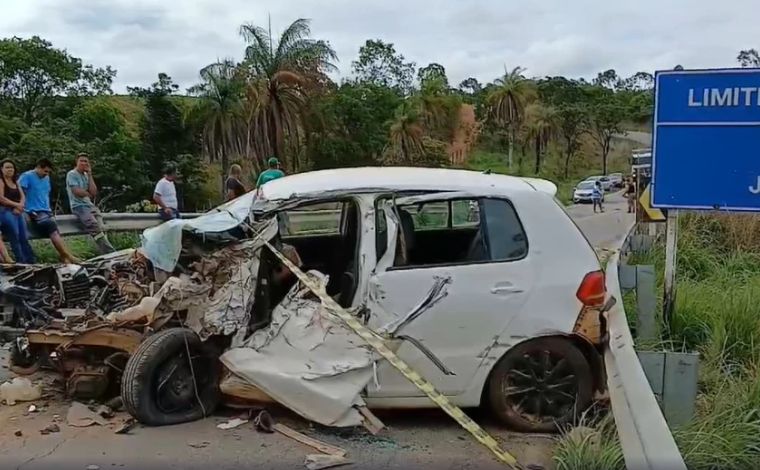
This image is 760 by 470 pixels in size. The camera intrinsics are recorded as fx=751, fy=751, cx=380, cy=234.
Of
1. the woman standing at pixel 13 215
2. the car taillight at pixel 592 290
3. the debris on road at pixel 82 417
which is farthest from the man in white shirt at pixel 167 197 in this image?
the car taillight at pixel 592 290

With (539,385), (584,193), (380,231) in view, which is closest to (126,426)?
(380,231)

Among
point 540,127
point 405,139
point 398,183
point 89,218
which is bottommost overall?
point 89,218

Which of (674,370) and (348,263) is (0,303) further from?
(674,370)

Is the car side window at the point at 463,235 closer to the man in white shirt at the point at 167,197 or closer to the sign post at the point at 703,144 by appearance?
the sign post at the point at 703,144

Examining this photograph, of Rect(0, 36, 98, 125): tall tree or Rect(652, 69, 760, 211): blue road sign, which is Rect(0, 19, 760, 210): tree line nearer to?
Rect(0, 36, 98, 125): tall tree

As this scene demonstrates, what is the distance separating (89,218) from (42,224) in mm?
1061

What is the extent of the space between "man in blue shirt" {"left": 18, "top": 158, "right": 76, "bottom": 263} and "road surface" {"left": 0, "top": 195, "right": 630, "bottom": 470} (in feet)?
17.6

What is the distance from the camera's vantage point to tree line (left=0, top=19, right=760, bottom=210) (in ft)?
107

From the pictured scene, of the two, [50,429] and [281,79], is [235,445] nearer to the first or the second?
[50,429]

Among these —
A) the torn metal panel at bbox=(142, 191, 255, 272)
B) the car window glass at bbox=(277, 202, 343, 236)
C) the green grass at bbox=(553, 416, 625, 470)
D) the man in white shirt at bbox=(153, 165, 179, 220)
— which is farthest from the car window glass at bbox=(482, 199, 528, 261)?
the man in white shirt at bbox=(153, 165, 179, 220)

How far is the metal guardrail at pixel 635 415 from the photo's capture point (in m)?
2.73

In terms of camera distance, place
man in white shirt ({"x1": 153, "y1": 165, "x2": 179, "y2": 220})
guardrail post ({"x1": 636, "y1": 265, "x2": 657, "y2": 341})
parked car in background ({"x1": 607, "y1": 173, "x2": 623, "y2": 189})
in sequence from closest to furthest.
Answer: guardrail post ({"x1": 636, "y1": 265, "x2": 657, "y2": 341}), man in white shirt ({"x1": 153, "y1": 165, "x2": 179, "y2": 220}), parked car in background ({"x1": 607, "y1": 173, "x2": 623, "y2": 189})

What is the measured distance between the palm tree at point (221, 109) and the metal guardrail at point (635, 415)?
32942mm

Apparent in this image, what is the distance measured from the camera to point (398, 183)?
5078mm
